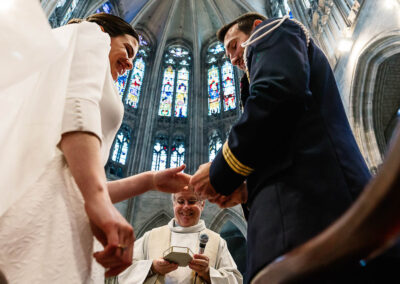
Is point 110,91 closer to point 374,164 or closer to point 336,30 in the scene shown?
point 374,164

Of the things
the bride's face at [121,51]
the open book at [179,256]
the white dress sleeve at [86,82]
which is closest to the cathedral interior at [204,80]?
the open book at [179,256]

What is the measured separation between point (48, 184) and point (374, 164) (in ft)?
23.9

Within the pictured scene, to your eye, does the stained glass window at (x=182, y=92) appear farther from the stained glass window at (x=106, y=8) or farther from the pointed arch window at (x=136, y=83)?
the stained glass window at (x=106, y=8)

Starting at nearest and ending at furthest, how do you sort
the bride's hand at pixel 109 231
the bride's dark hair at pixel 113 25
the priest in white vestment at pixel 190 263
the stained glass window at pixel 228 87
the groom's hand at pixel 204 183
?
the bride's hand at pixel 109 231 < the groom's hand at pixel 204 183 < the bride's dark hair at pixel 113 25 < the priest in white vestment at pixel 190 263 < the stained glass window at pixel 228 87

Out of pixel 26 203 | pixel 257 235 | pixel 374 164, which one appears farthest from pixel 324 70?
pixel 374 164

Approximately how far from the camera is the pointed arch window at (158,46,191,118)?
15297 millimetres

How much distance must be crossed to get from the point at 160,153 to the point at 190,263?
11.7 meters

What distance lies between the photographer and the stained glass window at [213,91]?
594 inches

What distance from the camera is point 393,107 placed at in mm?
7852

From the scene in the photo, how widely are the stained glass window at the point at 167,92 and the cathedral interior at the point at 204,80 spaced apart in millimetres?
48

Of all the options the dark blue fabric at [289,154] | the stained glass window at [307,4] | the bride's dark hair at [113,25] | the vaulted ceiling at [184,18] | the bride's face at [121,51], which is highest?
the vaulted ceiling at [184,18]

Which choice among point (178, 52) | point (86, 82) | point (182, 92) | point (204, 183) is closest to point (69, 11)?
point (182, 92)

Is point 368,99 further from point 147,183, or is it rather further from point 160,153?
point 160,153

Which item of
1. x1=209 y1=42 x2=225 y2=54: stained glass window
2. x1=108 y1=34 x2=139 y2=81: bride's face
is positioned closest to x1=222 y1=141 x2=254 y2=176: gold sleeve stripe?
x1=108 y1=34 x2=139 y2=81: bride's face
